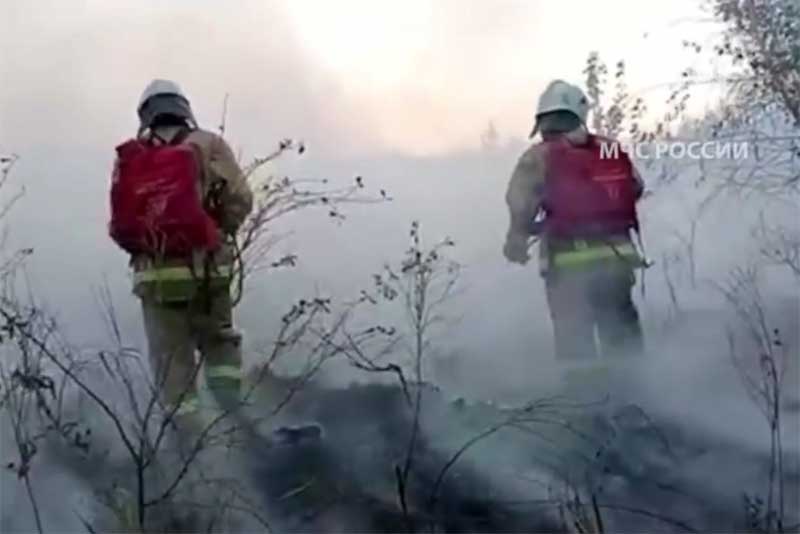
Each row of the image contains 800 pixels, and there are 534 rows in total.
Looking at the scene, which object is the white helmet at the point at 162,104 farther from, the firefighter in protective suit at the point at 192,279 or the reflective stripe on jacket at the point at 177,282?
the reflective stripe on jacket at the point at 177,282

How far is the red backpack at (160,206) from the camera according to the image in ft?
9.11

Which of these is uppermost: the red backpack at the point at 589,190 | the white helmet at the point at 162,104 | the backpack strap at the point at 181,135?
the white helmet at the point at 162,104

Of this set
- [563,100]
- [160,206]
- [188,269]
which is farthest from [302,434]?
[563,100]

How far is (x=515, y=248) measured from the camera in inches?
111

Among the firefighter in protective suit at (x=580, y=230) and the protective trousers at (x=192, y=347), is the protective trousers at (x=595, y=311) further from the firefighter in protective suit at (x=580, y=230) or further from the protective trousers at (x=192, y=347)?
the protective trousers at (x=192, y=347)

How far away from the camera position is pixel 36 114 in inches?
110

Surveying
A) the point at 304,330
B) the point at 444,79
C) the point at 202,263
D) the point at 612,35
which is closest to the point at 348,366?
the point at 304,330

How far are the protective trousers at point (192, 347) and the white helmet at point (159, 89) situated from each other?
34cm

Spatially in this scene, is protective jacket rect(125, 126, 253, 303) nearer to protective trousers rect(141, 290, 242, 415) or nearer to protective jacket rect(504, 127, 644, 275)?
protective trousers rect(141, 290, 242, 415)

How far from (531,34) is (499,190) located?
0.90ft

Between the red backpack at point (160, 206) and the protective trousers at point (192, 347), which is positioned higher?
the red backpack at point (160, 206)

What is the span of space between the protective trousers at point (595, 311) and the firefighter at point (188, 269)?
55 cm

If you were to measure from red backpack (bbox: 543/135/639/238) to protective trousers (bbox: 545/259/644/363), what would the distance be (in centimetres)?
7

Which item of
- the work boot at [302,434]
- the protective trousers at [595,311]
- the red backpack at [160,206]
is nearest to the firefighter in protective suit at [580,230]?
the protective trousers at [595,311]
